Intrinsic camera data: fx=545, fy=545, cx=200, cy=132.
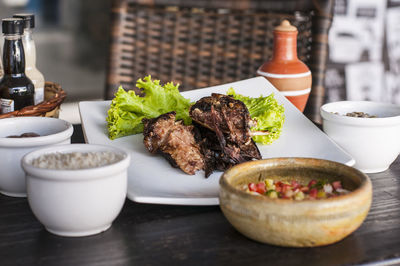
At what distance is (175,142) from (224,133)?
0.12 meters

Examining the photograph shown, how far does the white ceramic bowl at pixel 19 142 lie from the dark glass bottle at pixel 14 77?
0.89ft

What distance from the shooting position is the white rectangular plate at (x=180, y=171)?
45.8 inches

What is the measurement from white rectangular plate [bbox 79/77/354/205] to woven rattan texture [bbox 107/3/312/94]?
662 millimetres

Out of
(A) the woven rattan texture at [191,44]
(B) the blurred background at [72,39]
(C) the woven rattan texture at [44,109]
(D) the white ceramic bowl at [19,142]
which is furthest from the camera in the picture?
(B) the blurred background at [72,39]

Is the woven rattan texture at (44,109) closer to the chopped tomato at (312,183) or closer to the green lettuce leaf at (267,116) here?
the green lettuce leaf at (267,116)

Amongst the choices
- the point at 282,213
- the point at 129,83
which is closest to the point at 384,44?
the point at 129,83

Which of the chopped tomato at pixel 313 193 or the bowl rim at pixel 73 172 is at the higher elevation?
the bowl rim at pixel 73 172

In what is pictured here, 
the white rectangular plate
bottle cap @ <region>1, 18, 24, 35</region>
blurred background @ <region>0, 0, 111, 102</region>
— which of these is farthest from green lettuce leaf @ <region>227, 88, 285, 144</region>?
blurred background @ <region>0, 0, 111, 102</region>

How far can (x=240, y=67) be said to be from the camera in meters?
2.48

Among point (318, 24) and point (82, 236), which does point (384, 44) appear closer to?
point (318, 24)

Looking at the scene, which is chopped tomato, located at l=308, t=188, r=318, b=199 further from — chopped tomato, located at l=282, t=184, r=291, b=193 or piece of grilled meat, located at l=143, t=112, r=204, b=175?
piece of grilled meat, located at l=143, t=112, r=204, b=175

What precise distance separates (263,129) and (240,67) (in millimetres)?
998

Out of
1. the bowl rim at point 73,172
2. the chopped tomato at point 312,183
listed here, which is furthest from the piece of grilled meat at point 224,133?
the bowl rim at point 73,172

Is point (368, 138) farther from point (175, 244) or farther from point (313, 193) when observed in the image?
point (175, 244)
